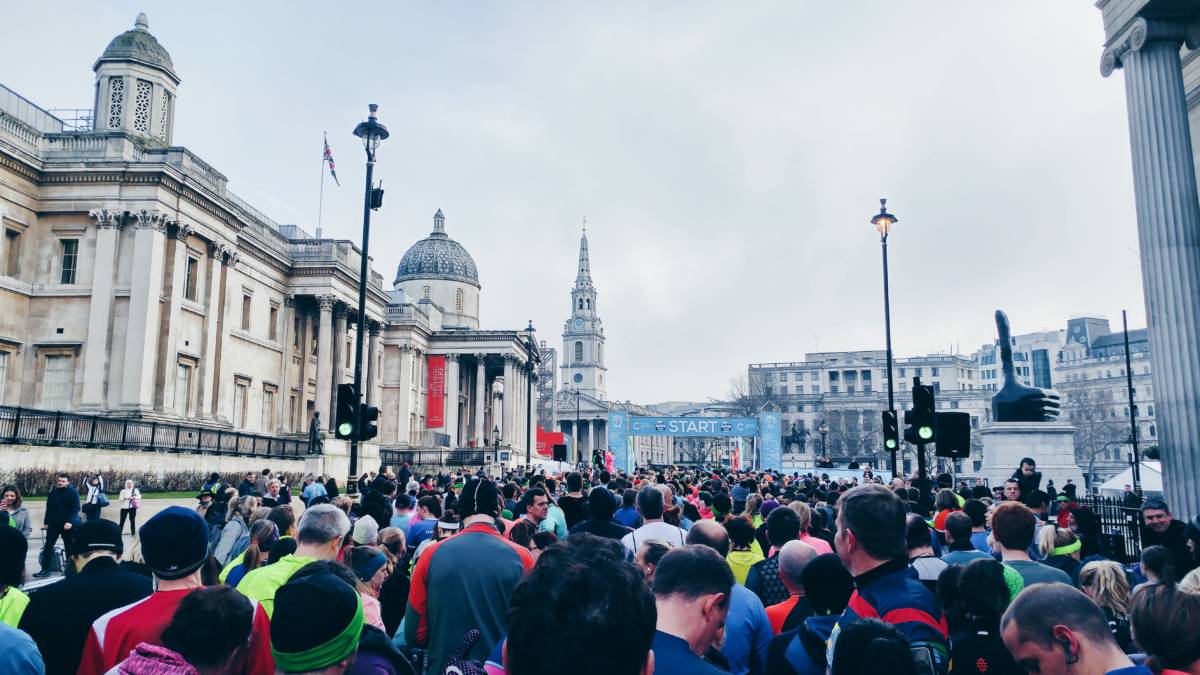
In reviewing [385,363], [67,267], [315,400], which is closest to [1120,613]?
[67,267]

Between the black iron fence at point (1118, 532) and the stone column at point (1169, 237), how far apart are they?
910 mm

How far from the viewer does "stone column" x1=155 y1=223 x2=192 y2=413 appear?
33.8m

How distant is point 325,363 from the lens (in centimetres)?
4806

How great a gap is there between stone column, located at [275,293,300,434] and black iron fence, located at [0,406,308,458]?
9.51m

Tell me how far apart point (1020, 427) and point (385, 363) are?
48814 mm

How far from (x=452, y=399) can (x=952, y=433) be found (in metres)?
57.3

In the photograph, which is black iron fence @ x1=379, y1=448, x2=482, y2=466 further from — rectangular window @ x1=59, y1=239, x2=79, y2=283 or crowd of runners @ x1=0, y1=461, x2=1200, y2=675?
crowd of runners @ x1=0, y1=461, x2=1200, y2=675

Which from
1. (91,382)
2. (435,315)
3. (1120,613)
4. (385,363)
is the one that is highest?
(435,315)

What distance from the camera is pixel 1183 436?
510 inches

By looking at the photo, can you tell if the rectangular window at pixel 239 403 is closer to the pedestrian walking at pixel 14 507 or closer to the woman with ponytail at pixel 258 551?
the pedestrian walking at pixel 14 507

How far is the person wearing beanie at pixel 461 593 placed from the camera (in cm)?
486

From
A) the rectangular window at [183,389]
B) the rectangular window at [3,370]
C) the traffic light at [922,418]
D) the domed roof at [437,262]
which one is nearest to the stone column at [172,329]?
the rectangular window at [183,389]

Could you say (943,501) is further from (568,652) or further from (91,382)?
(91,382)

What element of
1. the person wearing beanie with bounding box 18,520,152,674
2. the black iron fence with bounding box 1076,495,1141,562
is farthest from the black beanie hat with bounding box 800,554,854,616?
the black iron fence with bounding box 1076,495,1141,562
